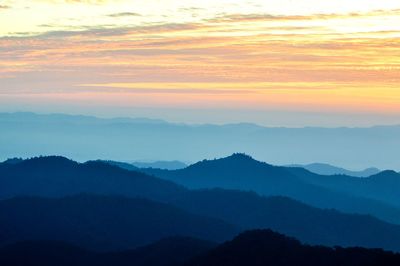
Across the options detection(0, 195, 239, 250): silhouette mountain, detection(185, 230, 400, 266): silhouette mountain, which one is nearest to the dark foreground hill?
detection(185, 230, 400, 266): silhouette mountain

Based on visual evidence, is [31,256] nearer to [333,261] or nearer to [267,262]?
[267,262]

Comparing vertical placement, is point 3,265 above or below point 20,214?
below

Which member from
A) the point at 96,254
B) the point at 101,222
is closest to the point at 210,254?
the point at 96,254

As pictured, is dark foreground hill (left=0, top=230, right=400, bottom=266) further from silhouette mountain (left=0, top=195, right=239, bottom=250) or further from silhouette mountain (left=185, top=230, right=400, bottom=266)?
silhouette mountain (left=0, top=195, right=239, bottom=250)

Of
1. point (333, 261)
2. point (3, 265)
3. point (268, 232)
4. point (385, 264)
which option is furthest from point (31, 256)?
point (385, 264)

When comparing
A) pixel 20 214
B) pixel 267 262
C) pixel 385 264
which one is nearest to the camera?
pixel 385 264

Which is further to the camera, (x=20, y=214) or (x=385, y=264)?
(x=20, y=214)

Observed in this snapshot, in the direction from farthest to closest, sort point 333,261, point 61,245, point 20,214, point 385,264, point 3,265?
point 20,214, point 61,245, point 3,265, point 333,261, point 385,264
